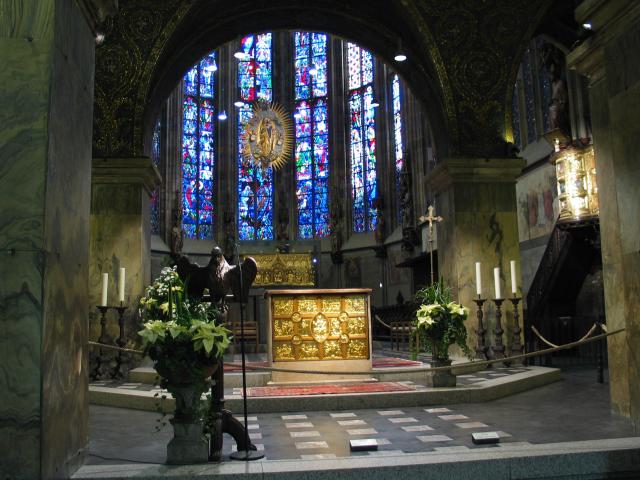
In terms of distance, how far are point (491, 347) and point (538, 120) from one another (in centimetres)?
797

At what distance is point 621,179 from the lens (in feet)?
16.4

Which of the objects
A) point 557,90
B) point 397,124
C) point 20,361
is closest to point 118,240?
point 20,361

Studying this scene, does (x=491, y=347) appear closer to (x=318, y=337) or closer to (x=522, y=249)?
(x=318, y=337)

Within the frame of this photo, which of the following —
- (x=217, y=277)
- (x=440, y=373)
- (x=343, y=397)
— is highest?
(x=217, y=277)

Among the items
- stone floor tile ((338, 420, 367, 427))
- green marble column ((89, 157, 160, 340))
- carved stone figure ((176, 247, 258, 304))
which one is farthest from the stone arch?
stone floor tile ((338, 420, 367, 427))

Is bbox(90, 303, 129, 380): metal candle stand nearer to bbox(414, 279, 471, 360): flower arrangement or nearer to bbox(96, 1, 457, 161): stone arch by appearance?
bbox(96, 1, 457, 161): stone arch

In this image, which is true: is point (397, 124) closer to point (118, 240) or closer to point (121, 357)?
point (118, 240)

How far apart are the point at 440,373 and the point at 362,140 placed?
19.5m

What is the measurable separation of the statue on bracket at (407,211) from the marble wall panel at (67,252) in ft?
58.4

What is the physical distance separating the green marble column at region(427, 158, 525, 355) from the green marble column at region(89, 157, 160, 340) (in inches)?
229

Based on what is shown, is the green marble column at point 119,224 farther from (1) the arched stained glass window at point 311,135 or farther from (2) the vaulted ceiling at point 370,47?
(1) the arched stained glass window at point 311,135

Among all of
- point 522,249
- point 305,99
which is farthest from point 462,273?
point 305,99

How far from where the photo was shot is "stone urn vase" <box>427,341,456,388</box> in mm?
7910

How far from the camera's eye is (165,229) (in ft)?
80.5
